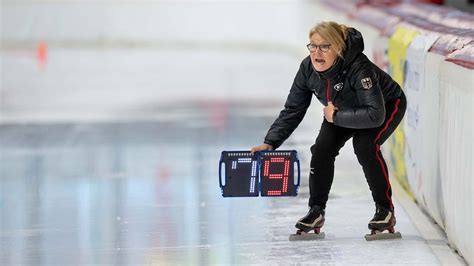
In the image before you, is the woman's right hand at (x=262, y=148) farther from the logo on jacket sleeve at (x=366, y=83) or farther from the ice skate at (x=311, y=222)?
the logo on jacket sleeve at (x=366, y=83)

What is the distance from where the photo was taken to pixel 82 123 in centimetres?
1384

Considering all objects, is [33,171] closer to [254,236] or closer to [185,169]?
[185,169]

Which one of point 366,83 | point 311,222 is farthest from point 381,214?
point 366,83

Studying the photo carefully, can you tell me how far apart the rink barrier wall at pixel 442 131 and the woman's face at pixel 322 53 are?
2.14ft

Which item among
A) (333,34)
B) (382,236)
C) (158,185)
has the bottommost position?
(382,236)

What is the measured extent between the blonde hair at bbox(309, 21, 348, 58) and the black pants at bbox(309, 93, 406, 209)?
52cm

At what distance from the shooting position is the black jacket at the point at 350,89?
6.46 metres

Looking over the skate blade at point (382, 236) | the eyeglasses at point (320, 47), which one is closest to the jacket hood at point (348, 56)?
the eyeglasses at point (320, 47)

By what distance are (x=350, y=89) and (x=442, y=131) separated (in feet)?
2.37

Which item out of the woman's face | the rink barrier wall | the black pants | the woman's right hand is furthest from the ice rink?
the woman's face

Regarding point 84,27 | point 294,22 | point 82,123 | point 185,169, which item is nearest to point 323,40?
point 185,169

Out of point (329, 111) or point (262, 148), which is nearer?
point (329, 111)

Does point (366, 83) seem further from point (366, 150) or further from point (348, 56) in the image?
point (366, 150)

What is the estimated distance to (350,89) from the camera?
21.6 ft
